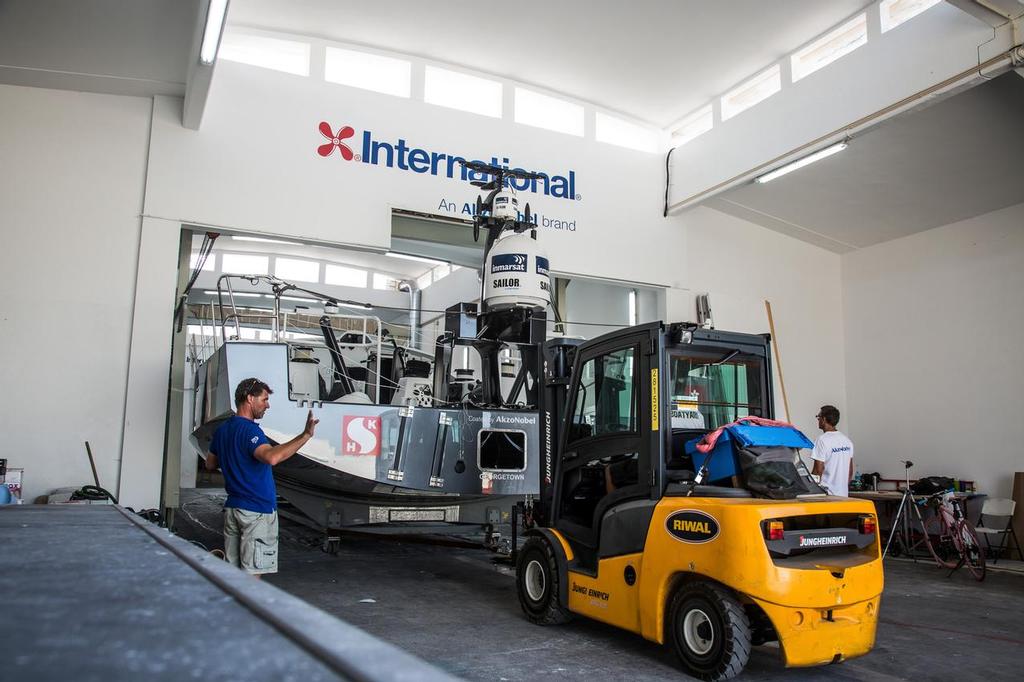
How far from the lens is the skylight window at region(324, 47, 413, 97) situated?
10938 millimetres

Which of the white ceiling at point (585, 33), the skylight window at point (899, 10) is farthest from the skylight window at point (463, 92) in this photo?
the skylight window at point (899, 10)

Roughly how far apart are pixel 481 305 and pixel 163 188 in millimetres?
4455

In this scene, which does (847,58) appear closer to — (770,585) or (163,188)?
(770,585)

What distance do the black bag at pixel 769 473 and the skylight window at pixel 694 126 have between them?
8769mm

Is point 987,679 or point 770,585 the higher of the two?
point 770,585

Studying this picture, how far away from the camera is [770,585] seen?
4184mm

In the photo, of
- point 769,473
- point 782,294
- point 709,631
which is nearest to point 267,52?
point 769,473

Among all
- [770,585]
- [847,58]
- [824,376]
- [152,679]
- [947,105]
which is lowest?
[770,585]

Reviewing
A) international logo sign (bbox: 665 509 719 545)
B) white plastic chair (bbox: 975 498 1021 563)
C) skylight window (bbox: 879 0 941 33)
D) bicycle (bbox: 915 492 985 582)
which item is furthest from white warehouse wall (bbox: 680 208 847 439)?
international logo sign (bbox: 665 509 719 545)

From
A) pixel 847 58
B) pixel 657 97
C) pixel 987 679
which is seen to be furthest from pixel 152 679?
pixel 657 97

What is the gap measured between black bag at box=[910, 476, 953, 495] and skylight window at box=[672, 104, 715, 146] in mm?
6300

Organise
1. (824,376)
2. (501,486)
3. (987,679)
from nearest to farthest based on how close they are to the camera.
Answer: (987,679), (501,486), (824,376)

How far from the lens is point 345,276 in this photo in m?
18.2

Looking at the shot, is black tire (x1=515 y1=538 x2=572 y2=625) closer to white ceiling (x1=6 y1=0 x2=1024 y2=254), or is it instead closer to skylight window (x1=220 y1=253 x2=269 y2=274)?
white ceiling (x1=6 y1=0 x2=1024 y2=254)
